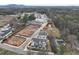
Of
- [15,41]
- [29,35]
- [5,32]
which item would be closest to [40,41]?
[29,35]

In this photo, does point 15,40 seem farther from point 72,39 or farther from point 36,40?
point 72,39

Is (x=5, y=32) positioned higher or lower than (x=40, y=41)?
higher

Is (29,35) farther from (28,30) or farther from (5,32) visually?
(5,32)

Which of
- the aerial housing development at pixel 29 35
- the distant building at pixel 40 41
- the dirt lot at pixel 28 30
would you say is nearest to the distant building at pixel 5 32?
the aerial housing development at pixel 29 35

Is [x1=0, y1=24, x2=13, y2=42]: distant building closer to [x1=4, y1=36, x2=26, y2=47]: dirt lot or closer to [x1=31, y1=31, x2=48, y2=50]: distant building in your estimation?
[x1=4, y1=36, x2=26, y2=47]: dirt lot

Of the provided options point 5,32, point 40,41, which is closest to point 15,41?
point 5,32

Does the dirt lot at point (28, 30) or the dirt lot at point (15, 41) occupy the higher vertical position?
the dirt lot at point (28, 30)

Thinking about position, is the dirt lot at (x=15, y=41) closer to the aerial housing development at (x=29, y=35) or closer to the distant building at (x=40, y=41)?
the aerial housing development at (x=29, y=35)

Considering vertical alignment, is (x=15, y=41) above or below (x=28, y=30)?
below

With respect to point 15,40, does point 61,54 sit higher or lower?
lower

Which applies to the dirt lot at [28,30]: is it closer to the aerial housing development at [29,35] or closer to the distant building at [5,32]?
the aerial housing development at [29,35]
